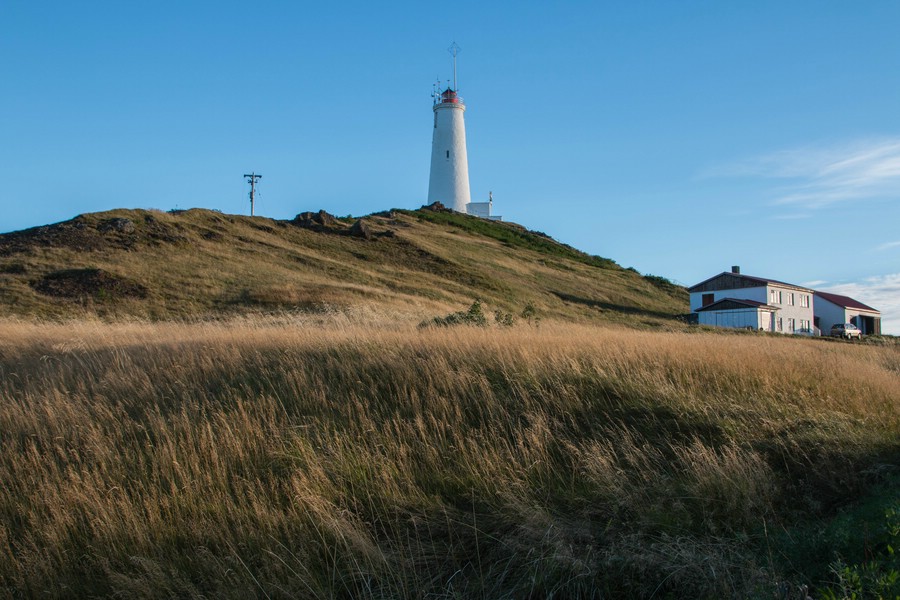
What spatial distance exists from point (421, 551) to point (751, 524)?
2520mm

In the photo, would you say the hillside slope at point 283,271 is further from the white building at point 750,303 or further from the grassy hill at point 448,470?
the grassy hill at point 448,470

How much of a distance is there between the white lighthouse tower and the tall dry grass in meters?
66.6

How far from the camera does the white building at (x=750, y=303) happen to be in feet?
156

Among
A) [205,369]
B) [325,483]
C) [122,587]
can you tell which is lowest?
[122,587]

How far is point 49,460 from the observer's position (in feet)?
21.5

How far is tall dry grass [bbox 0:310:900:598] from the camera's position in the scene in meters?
4.49

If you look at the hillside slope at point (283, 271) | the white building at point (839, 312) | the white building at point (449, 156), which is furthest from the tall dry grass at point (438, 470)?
the white building at point (449, 156)

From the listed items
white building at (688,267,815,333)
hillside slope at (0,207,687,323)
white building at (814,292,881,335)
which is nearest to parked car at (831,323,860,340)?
white building at (688,267,815,333)

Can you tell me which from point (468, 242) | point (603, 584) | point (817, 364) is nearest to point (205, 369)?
point (603, 584)

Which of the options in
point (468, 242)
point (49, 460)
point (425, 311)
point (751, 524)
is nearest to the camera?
point (751, 524)

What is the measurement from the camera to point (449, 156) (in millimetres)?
74125

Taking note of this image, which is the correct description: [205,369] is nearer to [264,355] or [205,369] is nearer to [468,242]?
[264,355]

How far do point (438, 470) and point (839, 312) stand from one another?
65.0 metres

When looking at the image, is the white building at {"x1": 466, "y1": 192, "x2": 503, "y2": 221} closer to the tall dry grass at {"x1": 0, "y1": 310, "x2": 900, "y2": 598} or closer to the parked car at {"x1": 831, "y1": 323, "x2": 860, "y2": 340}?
the parked car at {"x1": 831, "y1": 323, "x2": 860, "y2": 340}
